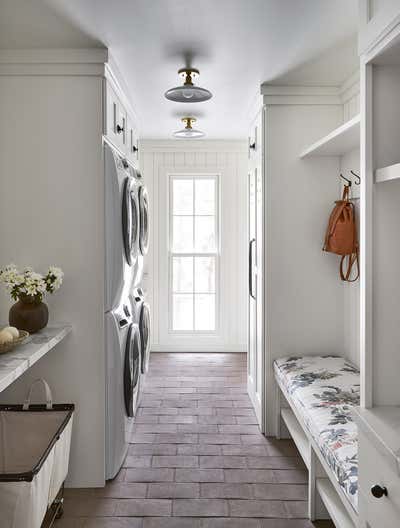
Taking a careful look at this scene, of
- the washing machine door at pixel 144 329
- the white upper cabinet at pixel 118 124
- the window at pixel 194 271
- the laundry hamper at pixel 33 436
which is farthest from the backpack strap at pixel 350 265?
the window at pixel 194 271

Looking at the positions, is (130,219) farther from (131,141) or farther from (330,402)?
(330,402)

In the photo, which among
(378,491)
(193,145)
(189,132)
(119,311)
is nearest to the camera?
(378,491)

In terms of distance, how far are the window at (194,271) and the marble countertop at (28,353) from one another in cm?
318

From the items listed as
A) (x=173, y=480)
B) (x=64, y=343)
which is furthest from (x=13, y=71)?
(x=173, y=480)

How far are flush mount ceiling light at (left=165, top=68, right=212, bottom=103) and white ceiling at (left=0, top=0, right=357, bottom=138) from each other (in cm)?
7

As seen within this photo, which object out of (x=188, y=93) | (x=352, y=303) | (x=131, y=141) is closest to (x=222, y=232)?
(x=131, y=141)

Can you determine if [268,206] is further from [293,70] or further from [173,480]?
[173,480]

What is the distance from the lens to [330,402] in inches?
97.7

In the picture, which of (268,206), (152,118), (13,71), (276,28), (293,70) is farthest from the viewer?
(152,118)

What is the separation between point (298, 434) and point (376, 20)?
2.23 metres

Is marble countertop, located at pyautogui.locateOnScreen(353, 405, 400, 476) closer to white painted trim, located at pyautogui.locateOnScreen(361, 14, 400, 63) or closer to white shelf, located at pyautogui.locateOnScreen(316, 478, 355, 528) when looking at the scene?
white shelf, located at pyautogui.locateOnScreen(316, 478, 355, 528)

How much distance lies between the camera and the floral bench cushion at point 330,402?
74.5 inches

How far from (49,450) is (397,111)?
188 cm

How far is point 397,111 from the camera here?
1.61m
